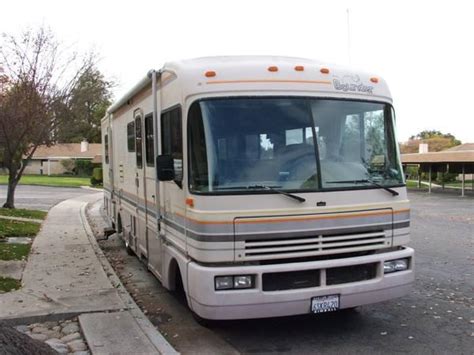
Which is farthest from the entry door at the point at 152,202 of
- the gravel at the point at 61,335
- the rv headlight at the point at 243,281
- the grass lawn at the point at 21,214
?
the grass lawn at the point at 21,214

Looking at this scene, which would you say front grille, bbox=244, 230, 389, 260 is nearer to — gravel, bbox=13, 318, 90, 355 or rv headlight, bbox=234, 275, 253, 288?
rv headlight, bbox=234, 275, 253, 288

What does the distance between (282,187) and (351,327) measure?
1.94m

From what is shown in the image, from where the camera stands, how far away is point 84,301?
270 inches

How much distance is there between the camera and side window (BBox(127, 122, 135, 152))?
8.59m

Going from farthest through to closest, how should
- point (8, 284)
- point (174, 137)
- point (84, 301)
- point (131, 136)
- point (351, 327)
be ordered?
1. point (131, 136)
2. point (8, 284)
3. point (84, 301)
4. point (351, 327)
5. point (174, 137)

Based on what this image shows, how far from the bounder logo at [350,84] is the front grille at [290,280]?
1959 millimetres

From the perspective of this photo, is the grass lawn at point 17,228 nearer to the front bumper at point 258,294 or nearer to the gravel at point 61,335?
the gravel at point 61,335

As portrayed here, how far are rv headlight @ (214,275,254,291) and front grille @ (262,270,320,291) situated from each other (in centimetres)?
15

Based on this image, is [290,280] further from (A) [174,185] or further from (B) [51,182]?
(B) [51,182]

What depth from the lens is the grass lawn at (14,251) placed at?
32.3 ft

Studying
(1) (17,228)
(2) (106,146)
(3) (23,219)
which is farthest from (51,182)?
(2) (106,146)

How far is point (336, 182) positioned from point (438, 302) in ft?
9.02

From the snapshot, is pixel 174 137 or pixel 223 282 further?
pixel 174 137

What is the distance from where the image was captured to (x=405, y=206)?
228 inches
